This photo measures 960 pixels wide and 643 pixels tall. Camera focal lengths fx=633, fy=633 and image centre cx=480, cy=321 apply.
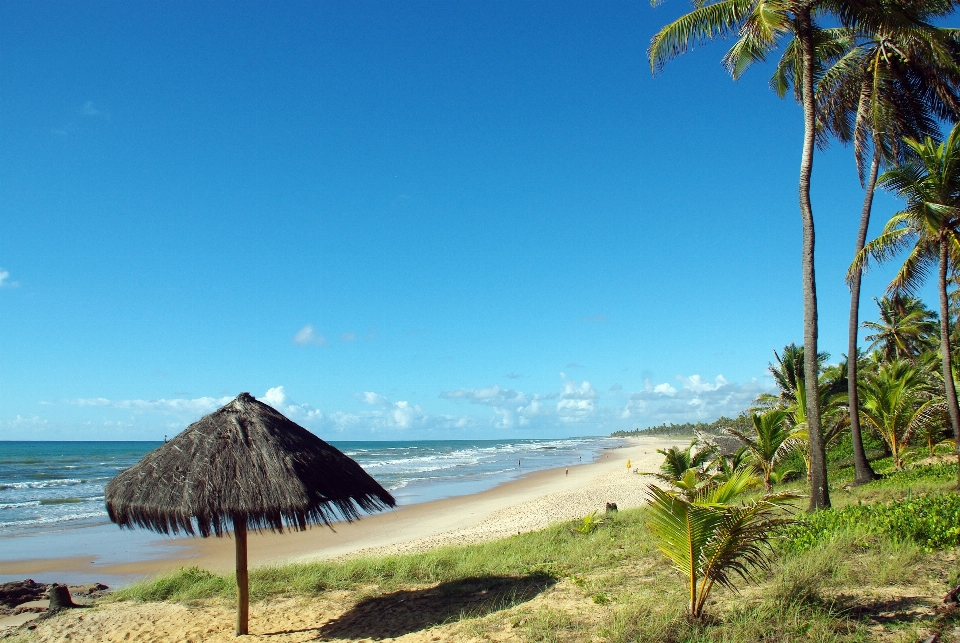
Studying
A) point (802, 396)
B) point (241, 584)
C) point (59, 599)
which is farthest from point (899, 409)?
point (59, 599)

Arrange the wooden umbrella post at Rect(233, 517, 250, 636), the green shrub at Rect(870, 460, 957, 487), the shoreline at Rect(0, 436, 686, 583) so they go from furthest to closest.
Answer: the shoreline at Rect(0, 436, 686, 583)
the green shrub at Rect(870, 460, 957, 487)
the wooden umbrella post at Rect(233, 517, 250, 636)

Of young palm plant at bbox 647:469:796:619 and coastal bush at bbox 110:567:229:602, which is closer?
young palm plant at bbox 647:469:796:619

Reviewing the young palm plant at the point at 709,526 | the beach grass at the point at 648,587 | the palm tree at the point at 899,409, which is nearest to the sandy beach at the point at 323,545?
the beach grass at the point at 648,587

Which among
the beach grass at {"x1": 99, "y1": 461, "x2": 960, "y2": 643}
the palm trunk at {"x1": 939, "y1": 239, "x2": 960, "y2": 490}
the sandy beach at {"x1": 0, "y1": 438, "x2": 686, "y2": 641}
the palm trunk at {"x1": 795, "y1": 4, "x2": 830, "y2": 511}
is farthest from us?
the palm trunk at {"x1": 939, "y1": 239, "x2": 960, "y2": 490}

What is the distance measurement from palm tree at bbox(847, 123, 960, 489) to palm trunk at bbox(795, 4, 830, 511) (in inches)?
80.5

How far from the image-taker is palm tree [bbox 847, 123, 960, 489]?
10289 millimetres

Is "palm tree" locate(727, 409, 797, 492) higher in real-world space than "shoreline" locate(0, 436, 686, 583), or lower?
higher

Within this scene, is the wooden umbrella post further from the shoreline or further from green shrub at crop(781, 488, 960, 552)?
green shrub at crop(781, 488, 960, 552)

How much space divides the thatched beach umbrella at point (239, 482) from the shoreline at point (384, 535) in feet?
11.1

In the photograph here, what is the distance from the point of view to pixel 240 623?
676cm

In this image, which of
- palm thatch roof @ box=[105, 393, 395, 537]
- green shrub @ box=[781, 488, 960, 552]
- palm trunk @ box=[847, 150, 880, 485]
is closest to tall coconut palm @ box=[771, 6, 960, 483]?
palm trunk @ box=[847, 150, 880, 485]

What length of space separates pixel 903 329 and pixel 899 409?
1750 centimetres

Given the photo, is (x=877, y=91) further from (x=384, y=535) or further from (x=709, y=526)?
(x=384, y=535)

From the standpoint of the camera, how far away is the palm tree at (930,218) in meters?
10.3
